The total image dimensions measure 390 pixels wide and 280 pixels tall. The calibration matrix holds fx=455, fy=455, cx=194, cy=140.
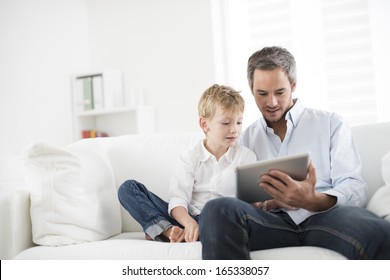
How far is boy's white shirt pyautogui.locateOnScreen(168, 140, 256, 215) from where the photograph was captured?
1491mm

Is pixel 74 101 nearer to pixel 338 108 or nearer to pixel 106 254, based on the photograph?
pixel 338 108

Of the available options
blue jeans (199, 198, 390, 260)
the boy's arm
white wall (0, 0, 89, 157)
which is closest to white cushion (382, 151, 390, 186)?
blue jeans (199, 198, 390, 260)

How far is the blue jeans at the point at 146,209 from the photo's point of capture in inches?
56.1

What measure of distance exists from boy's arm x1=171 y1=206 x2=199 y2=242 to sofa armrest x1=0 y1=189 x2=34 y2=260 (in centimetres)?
48

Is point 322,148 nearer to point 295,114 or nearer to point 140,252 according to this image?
point 295,114

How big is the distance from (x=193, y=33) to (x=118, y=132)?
96 cm

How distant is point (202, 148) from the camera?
1560 millimetres

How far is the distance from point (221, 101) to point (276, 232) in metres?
0.48

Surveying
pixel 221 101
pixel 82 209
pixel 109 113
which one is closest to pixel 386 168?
pixel 221 101

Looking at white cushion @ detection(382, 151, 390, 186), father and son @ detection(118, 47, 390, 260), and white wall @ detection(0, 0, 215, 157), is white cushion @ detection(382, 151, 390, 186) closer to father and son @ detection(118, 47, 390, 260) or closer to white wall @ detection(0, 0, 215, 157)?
father and son @ detection(118, 47, 390, 260)

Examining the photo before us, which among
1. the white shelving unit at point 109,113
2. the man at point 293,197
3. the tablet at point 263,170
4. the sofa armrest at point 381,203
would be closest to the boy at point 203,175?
the man at point 293,197

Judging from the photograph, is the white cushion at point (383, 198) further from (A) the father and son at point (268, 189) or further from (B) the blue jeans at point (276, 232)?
(B) the blue jeans at point (276, 232)

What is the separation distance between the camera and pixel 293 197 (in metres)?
1.20
